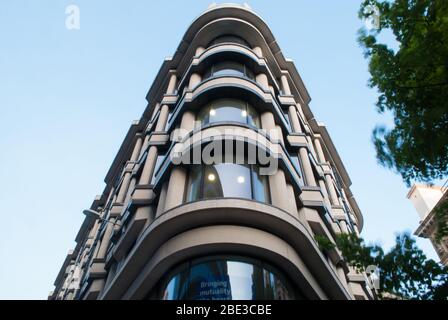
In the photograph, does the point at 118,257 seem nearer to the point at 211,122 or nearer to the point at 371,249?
the point at 211,122

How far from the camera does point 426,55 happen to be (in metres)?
7.17

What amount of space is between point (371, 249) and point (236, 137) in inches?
302

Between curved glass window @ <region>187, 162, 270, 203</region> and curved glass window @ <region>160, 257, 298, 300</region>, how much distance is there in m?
2.71

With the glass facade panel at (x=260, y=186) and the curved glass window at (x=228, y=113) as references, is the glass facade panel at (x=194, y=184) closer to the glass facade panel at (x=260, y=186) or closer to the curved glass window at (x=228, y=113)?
the glass facade panel at (x=260, y=186)

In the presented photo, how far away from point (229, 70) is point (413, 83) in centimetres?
1267

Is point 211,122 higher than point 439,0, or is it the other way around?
point 211,122

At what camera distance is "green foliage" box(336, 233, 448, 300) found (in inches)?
279

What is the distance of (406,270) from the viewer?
7.30 metres

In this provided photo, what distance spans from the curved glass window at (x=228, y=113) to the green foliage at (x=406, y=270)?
30.7ft

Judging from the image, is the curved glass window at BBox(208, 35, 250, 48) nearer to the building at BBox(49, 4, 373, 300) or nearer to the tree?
the building at BBox(49, 4, 373, 300)

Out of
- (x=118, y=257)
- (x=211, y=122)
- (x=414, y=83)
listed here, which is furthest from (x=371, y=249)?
(x=118, y=257)

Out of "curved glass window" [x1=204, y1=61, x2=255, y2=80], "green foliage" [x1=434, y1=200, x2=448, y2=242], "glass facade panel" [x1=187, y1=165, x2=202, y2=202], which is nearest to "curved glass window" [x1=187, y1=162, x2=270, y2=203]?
"glass facade panel" [x1=187, y1=165, x2=202, y2=202]

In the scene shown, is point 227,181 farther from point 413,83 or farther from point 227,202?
point 413,83

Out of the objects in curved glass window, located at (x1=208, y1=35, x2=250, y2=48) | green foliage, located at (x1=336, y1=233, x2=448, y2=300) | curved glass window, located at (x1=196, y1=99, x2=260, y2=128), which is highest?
curved glass window, located at (x1=208, y1=35, x2=250, y2=48)
